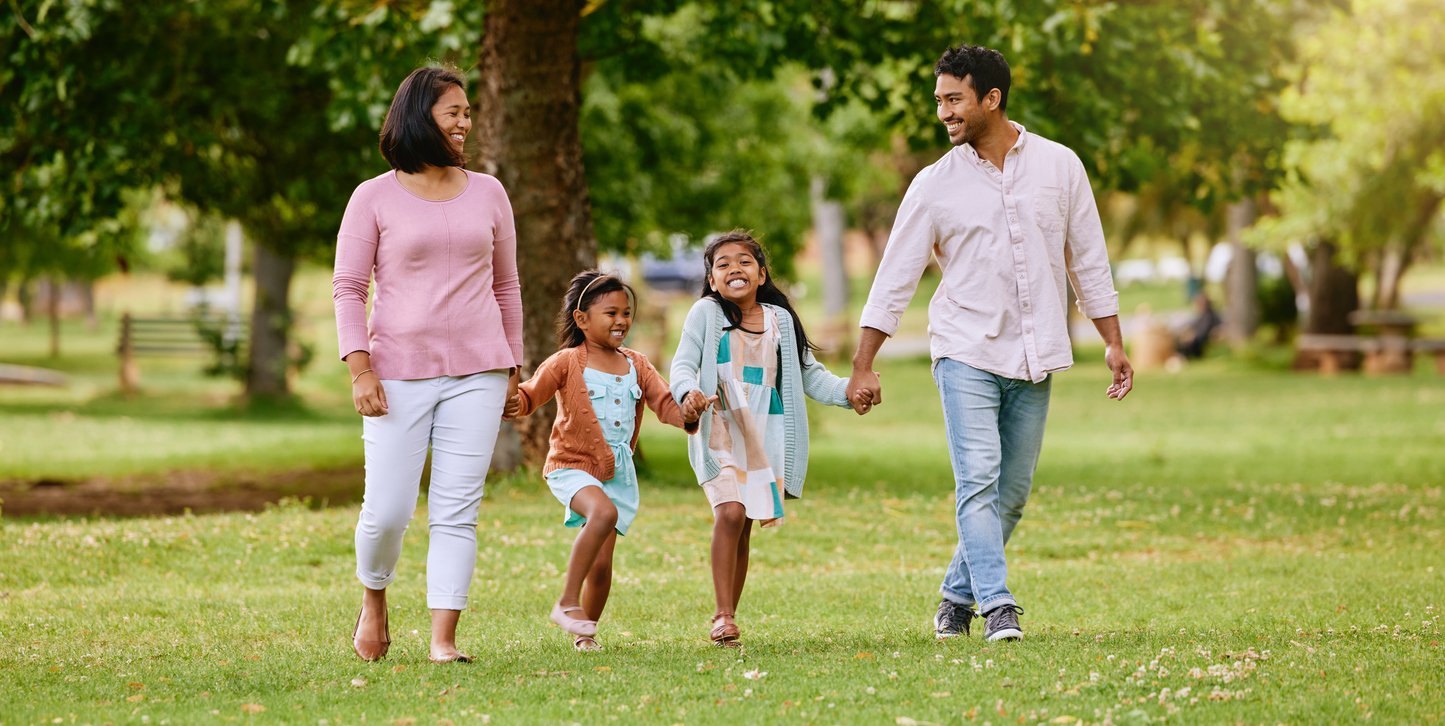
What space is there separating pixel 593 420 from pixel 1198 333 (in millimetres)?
32988

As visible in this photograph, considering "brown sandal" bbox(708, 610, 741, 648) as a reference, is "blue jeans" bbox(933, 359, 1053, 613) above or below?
above

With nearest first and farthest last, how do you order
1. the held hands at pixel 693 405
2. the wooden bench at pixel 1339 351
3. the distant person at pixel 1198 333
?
the held hands at pixel 693 405 < the wooden bench at pixel 1339 351 < the distant person at pixel 1198 333

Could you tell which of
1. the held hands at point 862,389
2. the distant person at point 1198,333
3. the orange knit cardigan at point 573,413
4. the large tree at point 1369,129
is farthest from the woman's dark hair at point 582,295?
the distant person at point 1198,333

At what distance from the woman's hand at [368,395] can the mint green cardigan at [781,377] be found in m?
1.08

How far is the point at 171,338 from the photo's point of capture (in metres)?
31.8

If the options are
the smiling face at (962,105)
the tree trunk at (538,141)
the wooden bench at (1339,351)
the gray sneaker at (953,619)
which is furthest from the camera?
the wooden bench at (1339,351)

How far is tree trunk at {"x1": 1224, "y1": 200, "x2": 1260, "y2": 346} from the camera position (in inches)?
1437

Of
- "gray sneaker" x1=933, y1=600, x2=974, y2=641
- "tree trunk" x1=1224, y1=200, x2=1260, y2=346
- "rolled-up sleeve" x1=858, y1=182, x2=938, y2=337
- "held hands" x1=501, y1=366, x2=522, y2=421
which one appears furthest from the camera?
"tree trunk" x1=1224, y1=200, x2=1260, y2=346

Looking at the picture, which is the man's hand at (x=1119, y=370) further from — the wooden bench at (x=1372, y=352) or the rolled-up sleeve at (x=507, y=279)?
the wooden bench at (x=1372, y=352)

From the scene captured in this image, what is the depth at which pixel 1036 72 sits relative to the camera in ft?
41.6

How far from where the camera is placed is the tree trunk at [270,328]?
83.5ft

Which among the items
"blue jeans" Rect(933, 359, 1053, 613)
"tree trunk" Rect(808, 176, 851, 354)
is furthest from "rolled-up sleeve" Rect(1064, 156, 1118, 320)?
"tree trunk" Rect(808, 176, 851, 354)

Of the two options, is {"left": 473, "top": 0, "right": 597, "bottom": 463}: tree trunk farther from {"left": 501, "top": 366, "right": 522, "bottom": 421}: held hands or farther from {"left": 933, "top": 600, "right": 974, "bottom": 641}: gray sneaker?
{"left": 933, "top": 600, "right": 974, "bottom": 641}: gray sneaker

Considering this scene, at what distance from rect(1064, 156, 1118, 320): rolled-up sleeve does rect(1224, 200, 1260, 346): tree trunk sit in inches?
1231
